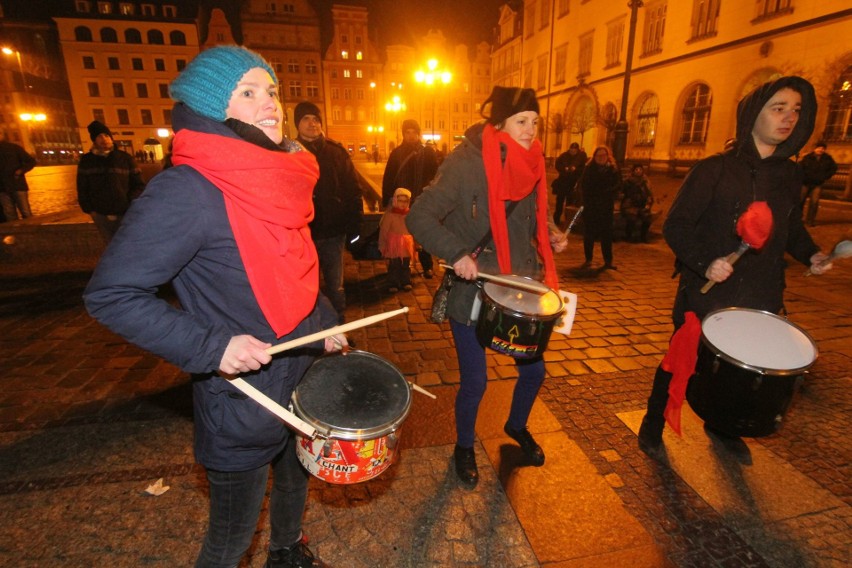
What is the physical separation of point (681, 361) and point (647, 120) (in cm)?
3103

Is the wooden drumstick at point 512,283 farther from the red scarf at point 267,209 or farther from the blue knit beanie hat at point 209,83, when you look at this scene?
the blue knit beanie hat at point 209,83

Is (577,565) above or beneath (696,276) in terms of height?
beneath

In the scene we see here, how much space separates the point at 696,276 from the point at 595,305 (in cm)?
324

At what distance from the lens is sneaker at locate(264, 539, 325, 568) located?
2.02 m

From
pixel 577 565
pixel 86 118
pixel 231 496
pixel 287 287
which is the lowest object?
pixel 577 565

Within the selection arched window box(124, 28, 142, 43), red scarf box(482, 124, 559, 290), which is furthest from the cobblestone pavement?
arched window box(124, 28, 142, 43)

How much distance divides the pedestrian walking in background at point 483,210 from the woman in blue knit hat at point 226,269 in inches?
34.7

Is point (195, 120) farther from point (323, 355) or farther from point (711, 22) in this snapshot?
point (711, 22)

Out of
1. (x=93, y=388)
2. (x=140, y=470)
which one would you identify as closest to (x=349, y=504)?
(x=140, y=470)

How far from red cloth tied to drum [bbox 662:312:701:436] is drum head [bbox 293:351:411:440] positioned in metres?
1.85

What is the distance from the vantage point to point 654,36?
89.6 ft

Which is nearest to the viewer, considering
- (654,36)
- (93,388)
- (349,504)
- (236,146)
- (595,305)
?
(236,146)

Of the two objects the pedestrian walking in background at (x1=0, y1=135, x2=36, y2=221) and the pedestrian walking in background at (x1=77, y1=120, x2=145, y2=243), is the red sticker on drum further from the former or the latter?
the pedestrian walking in background at (x1=0, y1=135, x2=36, y2=221)

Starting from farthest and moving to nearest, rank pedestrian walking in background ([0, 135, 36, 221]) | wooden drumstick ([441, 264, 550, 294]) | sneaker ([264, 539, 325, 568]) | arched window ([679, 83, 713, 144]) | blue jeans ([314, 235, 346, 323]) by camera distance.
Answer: arched window ([679, 83, 713, 144]) < pedestrian walking in background ([0, 135, 36, 221]) < blue jeans ([314, 235, 346, 323]) < wooden drumstick ([441, 264, 550, 294]) < sneaker ([264, 539, 325, 568])
